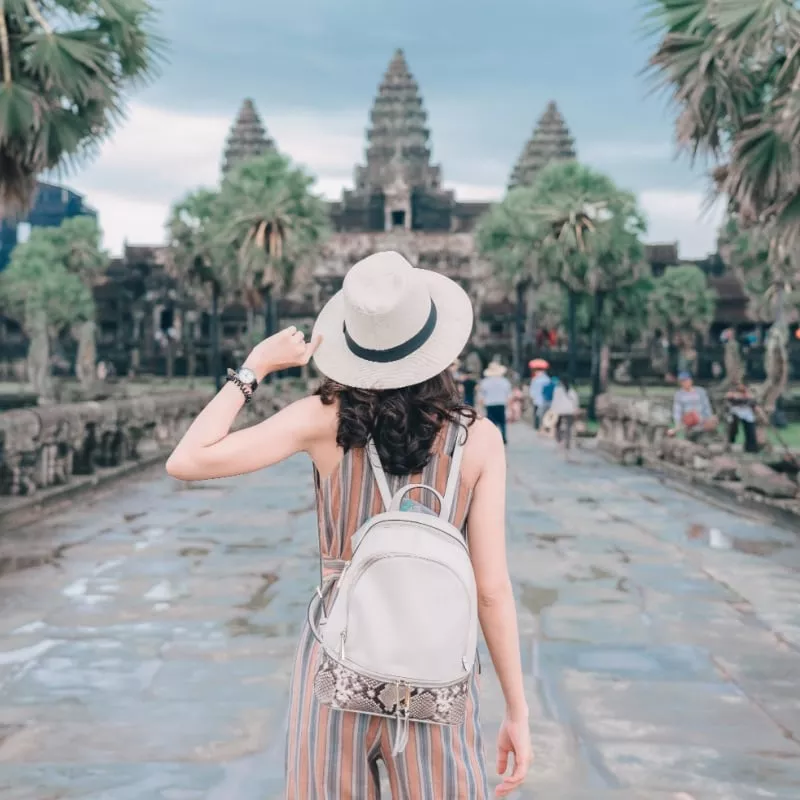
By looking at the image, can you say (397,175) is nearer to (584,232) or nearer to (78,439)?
(584,232)

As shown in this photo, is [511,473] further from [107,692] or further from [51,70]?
[107,692]

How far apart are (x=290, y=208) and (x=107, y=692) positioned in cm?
4443

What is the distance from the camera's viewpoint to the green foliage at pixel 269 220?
1930 inches

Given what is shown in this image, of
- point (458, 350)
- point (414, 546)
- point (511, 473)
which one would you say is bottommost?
point (511, 473)

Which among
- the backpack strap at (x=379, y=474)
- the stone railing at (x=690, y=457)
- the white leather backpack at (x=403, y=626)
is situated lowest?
the stone railing at (x=690, y=457)

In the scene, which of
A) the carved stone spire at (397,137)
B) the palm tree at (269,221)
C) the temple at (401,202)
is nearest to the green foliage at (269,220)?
the palm tree at (269,221)

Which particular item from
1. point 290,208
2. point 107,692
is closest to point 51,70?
point 107,692

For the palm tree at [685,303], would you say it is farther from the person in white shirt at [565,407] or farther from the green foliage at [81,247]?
the person in white shirt at [565,407]

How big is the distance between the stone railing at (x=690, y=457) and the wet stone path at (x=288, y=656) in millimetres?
1092

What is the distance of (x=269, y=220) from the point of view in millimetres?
49188

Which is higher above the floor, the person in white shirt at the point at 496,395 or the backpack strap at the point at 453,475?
the backpack strap at the point at 453,475

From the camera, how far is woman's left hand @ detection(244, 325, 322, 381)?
3.31 metres

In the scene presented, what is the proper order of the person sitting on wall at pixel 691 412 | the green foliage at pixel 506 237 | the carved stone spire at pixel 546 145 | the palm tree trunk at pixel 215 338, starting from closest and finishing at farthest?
1. the person sitting on wall at pixel 691 412
2. the palm tree trunk at pixel 215 338
3. the green foliage at pixel 506 237
4. the carved stone spire at pixel 546 145

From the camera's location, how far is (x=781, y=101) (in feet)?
47.0
